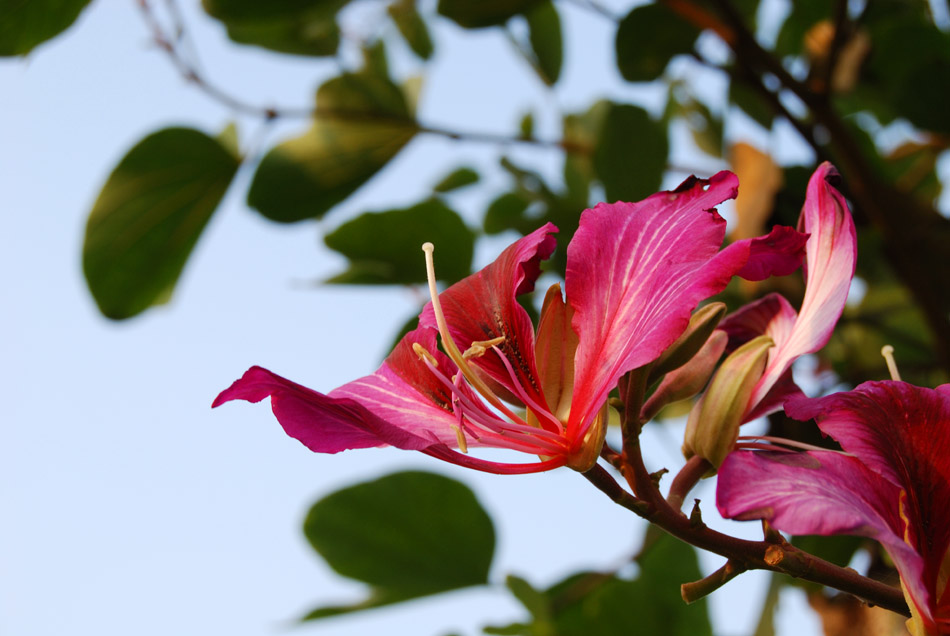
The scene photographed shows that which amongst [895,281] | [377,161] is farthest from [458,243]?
[895,281]

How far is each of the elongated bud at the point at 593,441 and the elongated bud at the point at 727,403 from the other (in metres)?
0.06

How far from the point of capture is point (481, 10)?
4.04ft

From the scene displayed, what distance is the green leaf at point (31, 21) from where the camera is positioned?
2.52 feet

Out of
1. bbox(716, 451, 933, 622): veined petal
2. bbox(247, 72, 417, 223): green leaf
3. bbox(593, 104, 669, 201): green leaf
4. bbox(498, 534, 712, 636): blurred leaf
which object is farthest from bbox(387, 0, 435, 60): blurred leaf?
bbox(716, 451, 933, 622): veined petal

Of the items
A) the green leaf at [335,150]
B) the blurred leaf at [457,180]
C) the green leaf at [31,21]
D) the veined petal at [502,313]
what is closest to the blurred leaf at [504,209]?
the blurred leaf at [457,180]

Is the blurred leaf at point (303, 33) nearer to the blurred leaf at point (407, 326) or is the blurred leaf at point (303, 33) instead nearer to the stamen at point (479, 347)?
the blurred leaf at point (407, 326)

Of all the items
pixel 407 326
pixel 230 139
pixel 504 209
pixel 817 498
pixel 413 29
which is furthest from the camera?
pixel 413 29

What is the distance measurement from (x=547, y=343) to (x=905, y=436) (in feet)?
0.70

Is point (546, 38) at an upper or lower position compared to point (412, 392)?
lower

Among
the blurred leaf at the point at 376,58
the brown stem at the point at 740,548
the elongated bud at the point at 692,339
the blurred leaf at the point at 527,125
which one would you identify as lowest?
the blurred leaf at the point at 527,125

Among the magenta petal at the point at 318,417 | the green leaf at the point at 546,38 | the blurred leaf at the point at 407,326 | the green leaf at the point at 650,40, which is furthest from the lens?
the green leaf at the point at 546,38

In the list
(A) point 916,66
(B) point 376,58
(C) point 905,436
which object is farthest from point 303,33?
(C) point 905,436

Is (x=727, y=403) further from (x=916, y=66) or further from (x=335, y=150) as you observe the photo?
(x=916, y=66)

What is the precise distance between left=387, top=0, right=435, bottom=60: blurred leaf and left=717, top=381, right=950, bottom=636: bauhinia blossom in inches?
58.6
